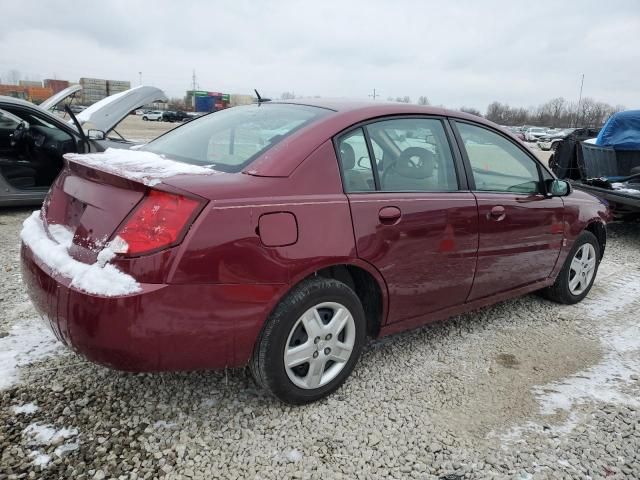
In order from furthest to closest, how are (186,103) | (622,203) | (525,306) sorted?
1. (186,103)
2. (622,203)
3. (525,306)

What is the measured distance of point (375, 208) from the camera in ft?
8.61

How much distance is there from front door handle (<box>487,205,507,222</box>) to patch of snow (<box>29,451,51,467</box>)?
265 cm

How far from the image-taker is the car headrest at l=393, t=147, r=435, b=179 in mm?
2908

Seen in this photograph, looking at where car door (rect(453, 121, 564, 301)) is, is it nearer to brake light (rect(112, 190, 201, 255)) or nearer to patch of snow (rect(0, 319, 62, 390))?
brake light (rect(112, 190, 201, 255))

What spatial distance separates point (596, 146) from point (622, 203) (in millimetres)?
1734

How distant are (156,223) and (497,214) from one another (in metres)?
2.15

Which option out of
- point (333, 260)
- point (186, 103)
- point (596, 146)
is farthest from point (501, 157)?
point (186, 103)

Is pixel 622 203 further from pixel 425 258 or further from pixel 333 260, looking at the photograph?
pixel 333 260

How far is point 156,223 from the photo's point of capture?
81.6 inches

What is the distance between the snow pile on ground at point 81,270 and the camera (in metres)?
2.03

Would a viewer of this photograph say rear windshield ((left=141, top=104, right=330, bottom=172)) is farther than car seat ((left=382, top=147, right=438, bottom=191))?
No

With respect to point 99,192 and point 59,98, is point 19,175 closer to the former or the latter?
point 59,98

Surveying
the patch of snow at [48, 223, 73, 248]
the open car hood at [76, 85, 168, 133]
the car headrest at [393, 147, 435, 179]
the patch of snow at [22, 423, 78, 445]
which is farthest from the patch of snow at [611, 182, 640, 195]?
the patch of snow at [22, 423, 78, 445]

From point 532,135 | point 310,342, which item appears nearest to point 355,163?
point 310,342
